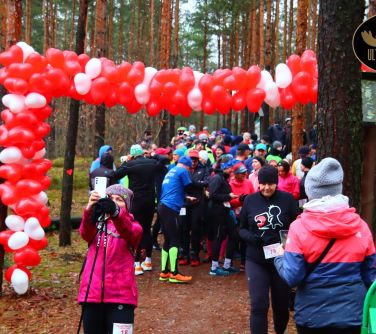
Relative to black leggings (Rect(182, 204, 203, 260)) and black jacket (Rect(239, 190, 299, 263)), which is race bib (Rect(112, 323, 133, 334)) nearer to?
black jacket (Rect(239, 190, 299, 263))

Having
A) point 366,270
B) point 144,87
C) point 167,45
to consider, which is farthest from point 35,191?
point 167,45

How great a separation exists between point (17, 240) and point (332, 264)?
472cm

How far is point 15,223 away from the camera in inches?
258

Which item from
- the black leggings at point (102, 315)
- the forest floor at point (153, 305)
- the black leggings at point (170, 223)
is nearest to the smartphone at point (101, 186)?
the black leggings at point (102, 315)

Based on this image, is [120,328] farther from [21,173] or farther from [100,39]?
[100,39]

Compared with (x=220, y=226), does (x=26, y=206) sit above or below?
above

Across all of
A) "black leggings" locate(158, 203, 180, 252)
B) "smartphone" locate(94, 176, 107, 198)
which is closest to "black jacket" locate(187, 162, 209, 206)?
"black leggings" locate(158, 203, 180, 252)

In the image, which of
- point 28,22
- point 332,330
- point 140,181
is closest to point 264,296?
point 332,330

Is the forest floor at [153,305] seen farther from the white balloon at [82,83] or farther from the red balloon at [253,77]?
the red balloon at [253,77]

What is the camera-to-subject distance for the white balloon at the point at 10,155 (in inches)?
258

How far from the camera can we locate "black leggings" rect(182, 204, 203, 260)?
8.73 meters

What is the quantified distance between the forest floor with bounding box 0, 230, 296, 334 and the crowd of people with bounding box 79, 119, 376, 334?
36 cm

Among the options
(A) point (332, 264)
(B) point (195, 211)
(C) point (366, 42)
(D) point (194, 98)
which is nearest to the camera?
(A) point (332, 264)

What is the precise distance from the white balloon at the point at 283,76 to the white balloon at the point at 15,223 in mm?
4395
